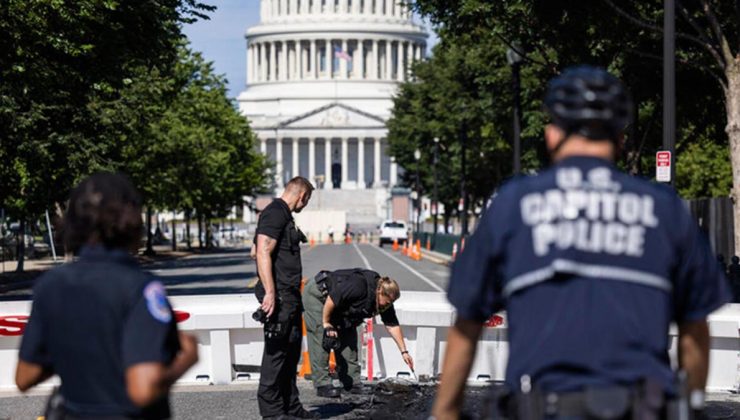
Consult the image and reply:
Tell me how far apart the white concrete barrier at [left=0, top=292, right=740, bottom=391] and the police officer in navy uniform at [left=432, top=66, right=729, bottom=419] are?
9.65 meters

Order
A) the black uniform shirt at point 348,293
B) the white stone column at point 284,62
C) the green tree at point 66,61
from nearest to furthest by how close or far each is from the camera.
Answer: the black uniform shirt at point 348,293, the green tree at point 66,61, the white stone column at point 284,62

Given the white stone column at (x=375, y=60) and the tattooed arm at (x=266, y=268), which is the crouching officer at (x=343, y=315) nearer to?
the tattooed arm at (x=266, y=268)

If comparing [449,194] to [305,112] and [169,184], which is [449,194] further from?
[305,112]

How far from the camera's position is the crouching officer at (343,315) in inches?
495

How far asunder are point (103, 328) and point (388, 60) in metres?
190

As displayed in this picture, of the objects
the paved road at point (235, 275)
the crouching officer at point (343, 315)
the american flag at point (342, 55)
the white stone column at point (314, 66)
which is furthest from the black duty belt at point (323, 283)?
the white stone column at point (314, 66)

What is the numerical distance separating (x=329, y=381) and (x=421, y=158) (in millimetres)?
78596

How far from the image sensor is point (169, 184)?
63.3 m

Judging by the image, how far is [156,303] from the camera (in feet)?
16.0

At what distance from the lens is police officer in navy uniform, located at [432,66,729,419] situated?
4500 millimetres

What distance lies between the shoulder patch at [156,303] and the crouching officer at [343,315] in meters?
7.47

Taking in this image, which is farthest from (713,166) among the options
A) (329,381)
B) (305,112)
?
(305,112)

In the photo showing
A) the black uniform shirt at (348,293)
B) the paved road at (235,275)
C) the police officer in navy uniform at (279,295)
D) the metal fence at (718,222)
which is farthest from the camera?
the paved road at (235,275)

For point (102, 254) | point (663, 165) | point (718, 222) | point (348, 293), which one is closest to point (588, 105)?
point (102, 254)
